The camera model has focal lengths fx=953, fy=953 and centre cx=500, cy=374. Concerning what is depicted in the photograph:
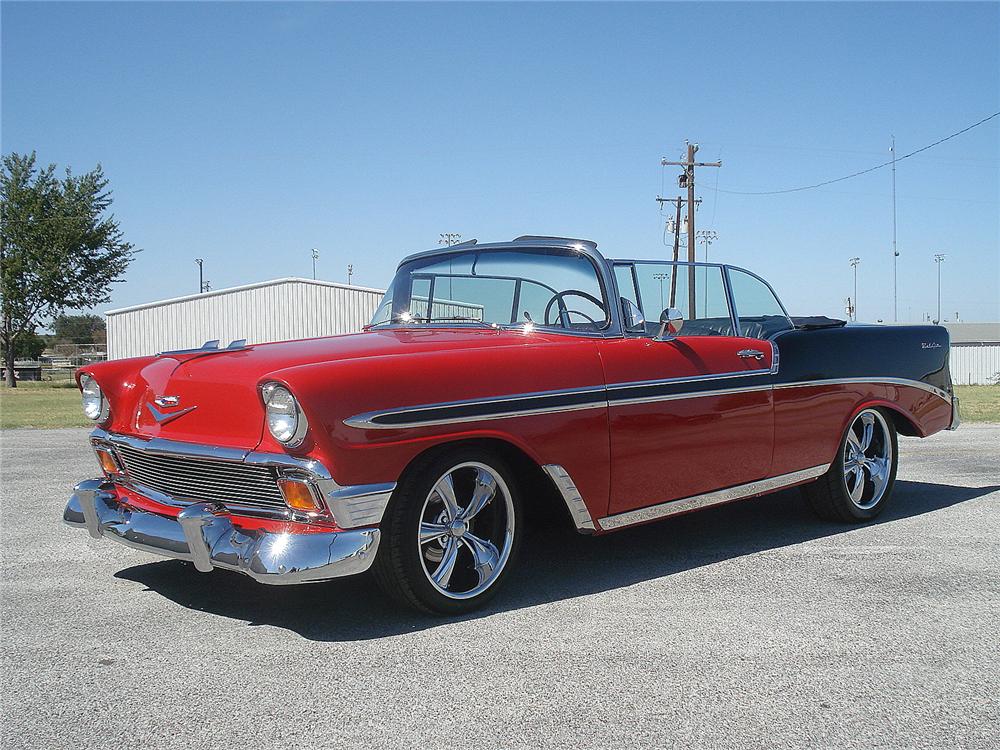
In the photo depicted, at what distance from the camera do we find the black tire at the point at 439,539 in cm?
360

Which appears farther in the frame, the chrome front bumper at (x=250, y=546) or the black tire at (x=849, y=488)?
the black tire at (x=849, y=488)

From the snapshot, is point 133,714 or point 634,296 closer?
point 133,714

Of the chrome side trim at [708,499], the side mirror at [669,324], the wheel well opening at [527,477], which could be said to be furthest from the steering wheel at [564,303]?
the chrome side trim at [708,499]

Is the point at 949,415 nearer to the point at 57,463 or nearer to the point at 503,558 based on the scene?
the point at 503,558

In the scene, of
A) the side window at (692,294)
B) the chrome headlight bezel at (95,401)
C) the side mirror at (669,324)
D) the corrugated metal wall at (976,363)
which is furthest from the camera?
the corrugated metal wall at (976,363)

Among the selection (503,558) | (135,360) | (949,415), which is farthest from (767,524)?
(135,360)

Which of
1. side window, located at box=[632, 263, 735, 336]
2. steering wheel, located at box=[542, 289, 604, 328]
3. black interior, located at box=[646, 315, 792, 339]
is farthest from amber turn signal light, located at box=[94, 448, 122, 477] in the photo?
black interior, located at box=[646, 315, 792, 339]

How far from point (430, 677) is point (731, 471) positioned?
226cm

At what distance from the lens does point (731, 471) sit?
4.82 metres

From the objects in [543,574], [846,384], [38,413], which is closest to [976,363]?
[38,413]

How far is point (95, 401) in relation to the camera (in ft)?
14.6

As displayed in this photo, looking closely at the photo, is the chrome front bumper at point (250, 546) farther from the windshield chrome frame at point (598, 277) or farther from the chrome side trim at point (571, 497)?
the windshield chrome frame at point (598, 277)

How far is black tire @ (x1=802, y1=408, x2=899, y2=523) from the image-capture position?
554 cm

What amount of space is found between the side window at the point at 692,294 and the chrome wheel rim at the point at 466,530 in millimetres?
1558
